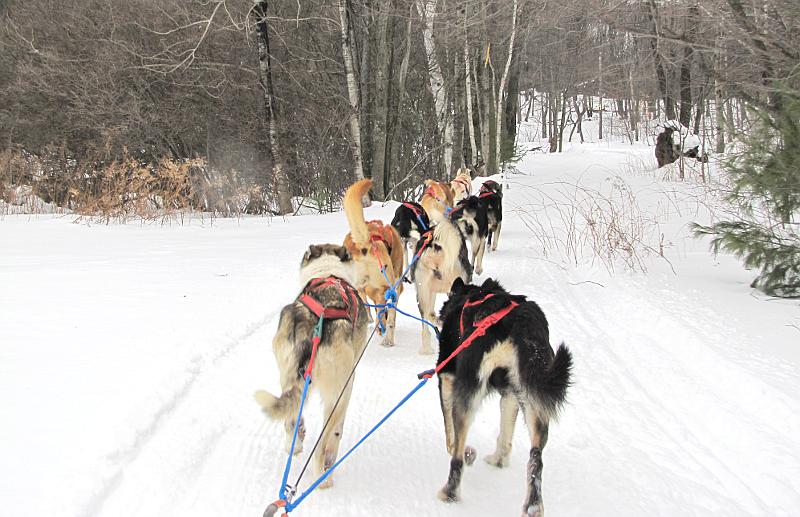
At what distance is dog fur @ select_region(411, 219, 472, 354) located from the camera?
536cm

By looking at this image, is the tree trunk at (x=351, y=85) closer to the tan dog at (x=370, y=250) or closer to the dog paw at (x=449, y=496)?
the tan dog at (x=370, y=250)

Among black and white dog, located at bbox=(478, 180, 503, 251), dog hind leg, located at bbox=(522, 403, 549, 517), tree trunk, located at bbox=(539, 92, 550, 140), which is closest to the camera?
dog hind leg, located at bbox=(522, 403, 549, 517)

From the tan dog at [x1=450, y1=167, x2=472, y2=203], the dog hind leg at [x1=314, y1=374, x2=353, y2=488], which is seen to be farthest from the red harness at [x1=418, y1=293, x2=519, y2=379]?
the tan dog at [x1=450, y1=167, x2=472, y2=203]

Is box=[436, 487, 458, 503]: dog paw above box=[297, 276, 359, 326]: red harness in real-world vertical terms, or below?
below

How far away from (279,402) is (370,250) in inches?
105

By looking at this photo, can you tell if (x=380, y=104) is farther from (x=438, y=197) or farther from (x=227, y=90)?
(x=438, y=197)

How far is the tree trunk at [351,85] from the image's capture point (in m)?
14.9

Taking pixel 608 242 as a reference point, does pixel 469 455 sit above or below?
below

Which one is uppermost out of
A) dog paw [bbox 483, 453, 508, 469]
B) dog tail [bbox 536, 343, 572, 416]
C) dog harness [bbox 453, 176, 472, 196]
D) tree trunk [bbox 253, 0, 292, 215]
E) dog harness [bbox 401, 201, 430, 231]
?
tree trunk [bbox 253, 0, 292, 215]

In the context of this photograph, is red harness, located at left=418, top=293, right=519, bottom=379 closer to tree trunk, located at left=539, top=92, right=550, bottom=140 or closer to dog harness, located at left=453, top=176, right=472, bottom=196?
dog harness, located at left=453, top=176, right=472, bottom=196

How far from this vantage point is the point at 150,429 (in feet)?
11.2

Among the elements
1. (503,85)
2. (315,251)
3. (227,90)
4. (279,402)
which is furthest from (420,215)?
(503,85)

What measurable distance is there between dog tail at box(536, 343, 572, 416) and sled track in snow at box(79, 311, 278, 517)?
7.10 ft

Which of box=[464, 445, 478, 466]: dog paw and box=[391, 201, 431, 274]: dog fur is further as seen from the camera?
box=[391, 201, 431, 274]: dog fur
